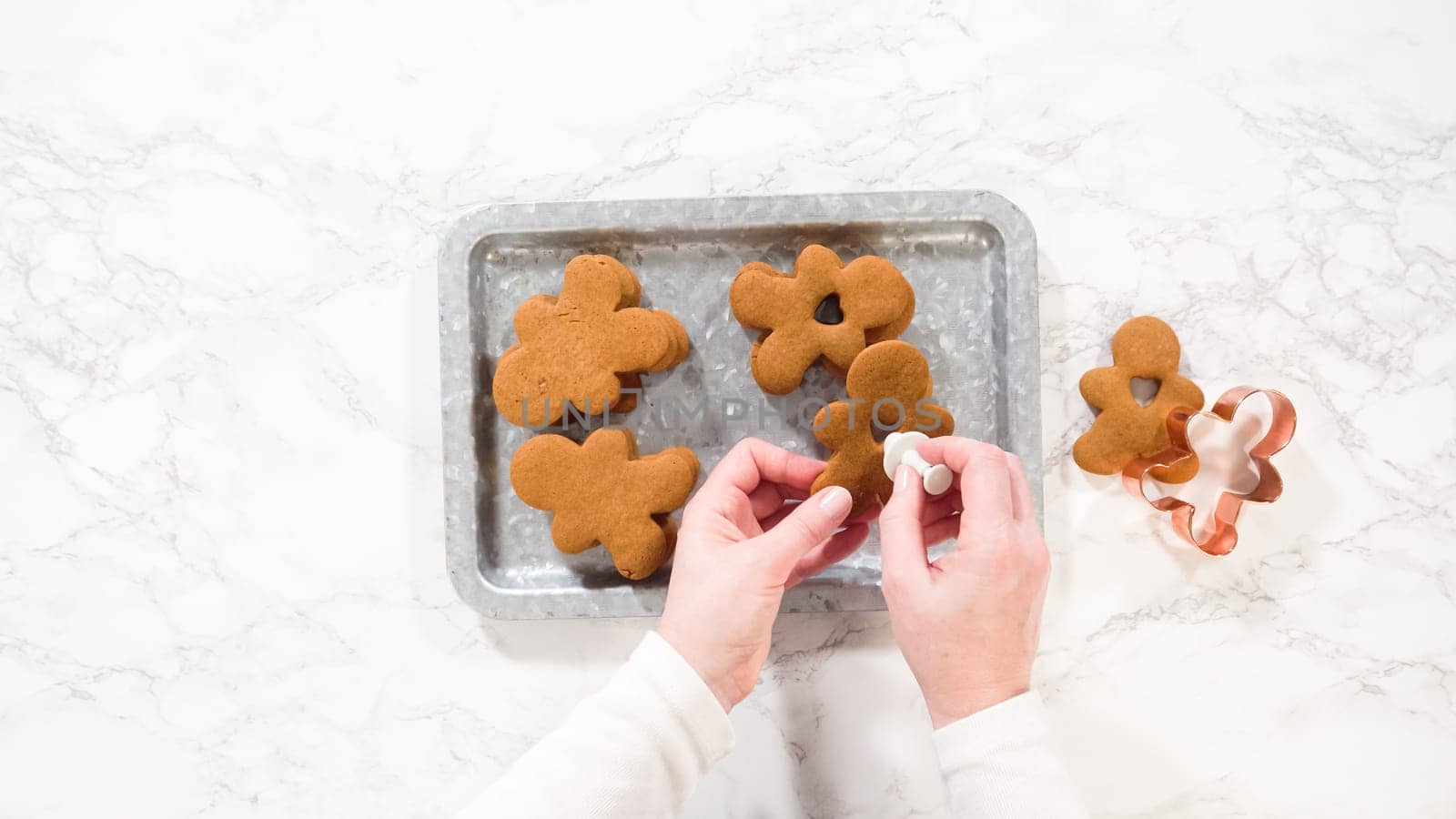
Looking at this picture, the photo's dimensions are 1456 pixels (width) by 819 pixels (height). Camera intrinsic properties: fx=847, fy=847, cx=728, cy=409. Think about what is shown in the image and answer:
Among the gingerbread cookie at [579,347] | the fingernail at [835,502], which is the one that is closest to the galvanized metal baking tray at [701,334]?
the gingerbread cookie at [579,347]

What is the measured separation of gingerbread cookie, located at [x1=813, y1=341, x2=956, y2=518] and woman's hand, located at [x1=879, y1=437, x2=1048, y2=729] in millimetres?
124

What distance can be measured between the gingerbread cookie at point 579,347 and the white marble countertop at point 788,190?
0.54 ft

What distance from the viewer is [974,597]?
0.72 m

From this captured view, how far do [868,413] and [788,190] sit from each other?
0.30 meters

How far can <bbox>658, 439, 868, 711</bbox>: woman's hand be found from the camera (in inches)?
30.5

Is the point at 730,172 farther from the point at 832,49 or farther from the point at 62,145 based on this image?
the point at 62,145

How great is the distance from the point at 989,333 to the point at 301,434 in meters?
0.83

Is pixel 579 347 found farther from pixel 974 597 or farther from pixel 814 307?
pixel 974 597

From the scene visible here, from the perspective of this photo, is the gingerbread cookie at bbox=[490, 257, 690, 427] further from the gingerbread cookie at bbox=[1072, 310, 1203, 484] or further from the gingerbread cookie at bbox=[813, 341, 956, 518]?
the gingerbread cookie at bbox=[1072, 310, 1203, 484]

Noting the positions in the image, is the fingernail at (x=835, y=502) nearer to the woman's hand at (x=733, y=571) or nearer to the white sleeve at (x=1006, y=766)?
the woman's hand at (x=733, y=571)

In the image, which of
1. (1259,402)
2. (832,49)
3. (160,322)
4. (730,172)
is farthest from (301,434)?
(1259,402)

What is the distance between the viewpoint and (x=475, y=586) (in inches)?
37.7

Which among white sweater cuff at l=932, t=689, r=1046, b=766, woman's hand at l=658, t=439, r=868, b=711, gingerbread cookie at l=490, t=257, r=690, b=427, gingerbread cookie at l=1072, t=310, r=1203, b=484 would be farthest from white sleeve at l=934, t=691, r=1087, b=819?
gingerbread cookie at l=490, t=257, r=690, b=427

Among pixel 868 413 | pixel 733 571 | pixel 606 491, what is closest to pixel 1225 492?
pixel 868 413
